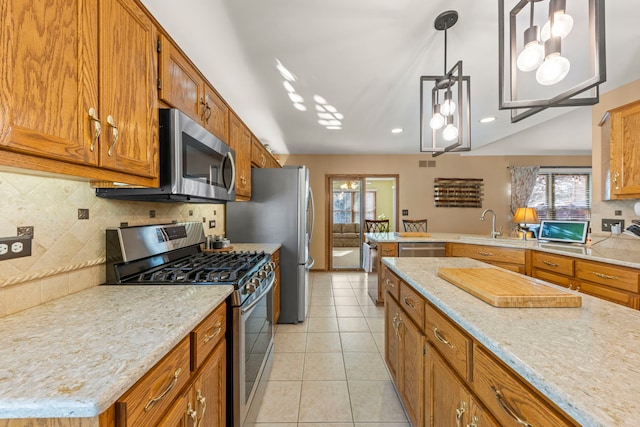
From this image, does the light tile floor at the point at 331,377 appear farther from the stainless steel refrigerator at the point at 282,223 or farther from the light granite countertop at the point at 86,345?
the light granite countertop at the point at 86,345

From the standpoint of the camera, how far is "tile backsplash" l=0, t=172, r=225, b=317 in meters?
0.96

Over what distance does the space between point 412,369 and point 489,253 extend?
234cm

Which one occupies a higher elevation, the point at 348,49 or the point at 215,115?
the point at 348,49

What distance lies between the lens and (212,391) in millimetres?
1114

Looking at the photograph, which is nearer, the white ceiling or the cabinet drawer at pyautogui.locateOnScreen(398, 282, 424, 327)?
the cabinet drawer at pyautogui.locateOnScreen(398, 282, 424, 327)

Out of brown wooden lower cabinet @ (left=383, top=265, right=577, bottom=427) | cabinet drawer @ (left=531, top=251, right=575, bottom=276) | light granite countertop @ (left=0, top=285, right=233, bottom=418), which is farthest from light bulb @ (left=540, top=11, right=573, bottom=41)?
cabinet drawer @ (left=531, top=251, right=575, bottom=276)

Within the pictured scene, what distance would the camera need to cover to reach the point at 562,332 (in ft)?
2.57

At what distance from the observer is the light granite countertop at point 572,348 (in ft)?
1.66

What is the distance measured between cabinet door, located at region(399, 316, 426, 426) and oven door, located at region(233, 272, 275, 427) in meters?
0.87

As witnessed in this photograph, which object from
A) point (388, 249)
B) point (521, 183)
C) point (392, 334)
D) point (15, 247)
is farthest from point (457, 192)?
point (15, 247)

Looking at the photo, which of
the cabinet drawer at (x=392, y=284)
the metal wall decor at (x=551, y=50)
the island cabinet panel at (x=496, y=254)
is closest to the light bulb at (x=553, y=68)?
the metal wall decor at (x=551, y=50)

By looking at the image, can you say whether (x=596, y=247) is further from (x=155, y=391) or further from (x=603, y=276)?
(x=155, y=391)

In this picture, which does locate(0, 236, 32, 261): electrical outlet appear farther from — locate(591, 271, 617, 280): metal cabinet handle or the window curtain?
the window curtain

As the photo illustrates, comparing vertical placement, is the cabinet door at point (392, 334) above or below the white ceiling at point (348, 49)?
below
